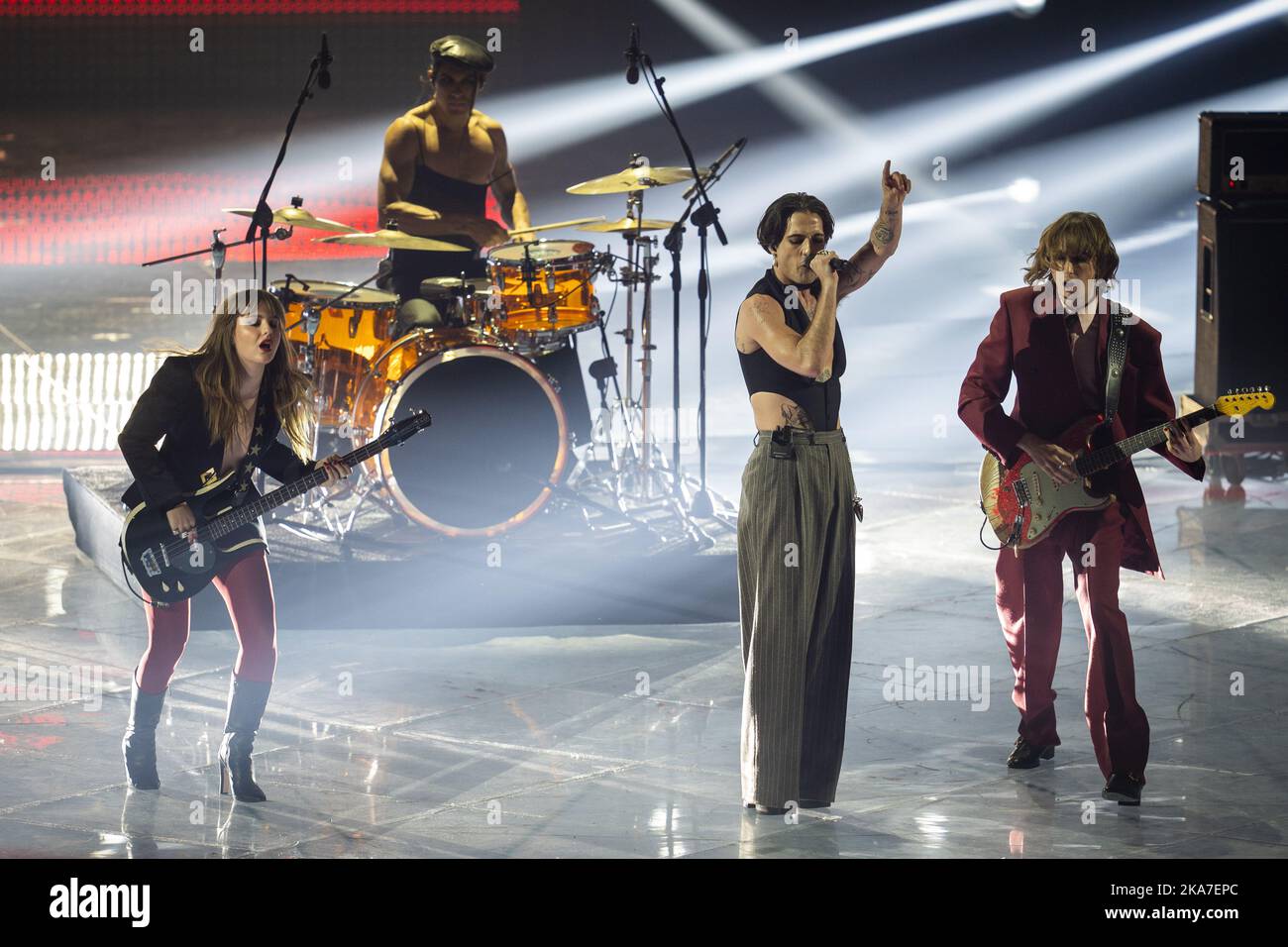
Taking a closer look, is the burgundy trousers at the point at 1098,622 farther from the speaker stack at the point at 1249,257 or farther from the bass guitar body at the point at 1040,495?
the speaker stack at the point at 1249,257

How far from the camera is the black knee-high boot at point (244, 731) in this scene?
17.1ft

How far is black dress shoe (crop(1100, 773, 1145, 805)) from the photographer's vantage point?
5.03 m

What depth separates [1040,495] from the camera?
204 inches

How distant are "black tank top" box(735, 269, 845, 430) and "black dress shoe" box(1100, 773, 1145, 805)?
1.35 meters

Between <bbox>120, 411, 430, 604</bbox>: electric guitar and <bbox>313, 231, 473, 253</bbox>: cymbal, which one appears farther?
<bbox>313, 231, 473, 253</bbox>: cymbal

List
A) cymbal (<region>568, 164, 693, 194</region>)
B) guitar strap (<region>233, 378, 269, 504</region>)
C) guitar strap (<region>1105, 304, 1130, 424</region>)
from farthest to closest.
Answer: cymbal (<region>568, 164, 693, 194</region>)
guitar strap (<region>233, 378, 269, 504</region>)
guitar strap (<region>1105, 304, 1130, 424</region>)

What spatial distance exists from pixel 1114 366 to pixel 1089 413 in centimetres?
17

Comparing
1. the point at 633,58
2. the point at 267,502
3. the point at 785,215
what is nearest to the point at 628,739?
the point at 267,502

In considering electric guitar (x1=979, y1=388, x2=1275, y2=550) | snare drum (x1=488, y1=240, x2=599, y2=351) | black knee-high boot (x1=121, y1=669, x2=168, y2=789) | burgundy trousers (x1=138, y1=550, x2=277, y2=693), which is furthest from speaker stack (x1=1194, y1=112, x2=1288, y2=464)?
black knee-high boot (x1=121, y1=669, x2=168, y2=789)

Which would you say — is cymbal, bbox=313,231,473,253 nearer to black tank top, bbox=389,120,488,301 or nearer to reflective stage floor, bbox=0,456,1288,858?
black tank top, bbox=389,120,488,301

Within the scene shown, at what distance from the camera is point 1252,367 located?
32.8ft

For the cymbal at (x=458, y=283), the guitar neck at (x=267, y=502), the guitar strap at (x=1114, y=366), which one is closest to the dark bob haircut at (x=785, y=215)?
the guitar strap at (x=1114, y=366)

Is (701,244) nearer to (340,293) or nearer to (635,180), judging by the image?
(635,180)
